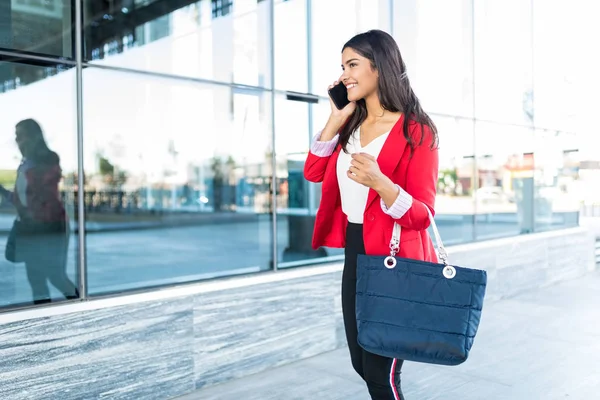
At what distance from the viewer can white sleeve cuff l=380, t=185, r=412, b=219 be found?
1617 mm

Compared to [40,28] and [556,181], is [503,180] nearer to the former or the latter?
[556,181]

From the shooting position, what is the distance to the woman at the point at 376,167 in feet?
5.50

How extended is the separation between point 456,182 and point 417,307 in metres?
5.02

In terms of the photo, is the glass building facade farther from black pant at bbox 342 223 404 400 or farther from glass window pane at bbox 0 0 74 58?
black pant at bbox 342 223 404 400

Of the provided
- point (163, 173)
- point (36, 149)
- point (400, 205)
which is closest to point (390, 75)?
point (400, 205)

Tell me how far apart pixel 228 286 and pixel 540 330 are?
9.08 ft

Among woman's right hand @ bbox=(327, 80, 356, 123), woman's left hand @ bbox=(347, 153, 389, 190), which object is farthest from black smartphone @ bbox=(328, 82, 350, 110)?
woman's left hand @ bbox=(347, 153, 389, 190)

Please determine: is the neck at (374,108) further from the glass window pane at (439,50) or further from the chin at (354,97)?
the glass window pane at (439,50)

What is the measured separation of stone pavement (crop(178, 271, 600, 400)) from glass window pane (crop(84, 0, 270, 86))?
6.80 ft

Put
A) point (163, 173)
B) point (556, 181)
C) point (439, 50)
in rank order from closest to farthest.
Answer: point (439, 50), point (556, 181), point (163, 173)

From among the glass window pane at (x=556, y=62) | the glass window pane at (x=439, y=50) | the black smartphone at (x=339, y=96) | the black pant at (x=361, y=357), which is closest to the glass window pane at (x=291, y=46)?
the glass window pane at (x=439, y=50)

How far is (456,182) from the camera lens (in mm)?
6391

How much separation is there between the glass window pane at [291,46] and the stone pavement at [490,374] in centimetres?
208

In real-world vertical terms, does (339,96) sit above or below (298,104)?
below
